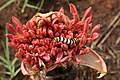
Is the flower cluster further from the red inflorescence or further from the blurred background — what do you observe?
the blurred background

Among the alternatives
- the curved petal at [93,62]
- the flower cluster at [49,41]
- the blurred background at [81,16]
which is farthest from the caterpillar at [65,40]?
the blurred background at [81,16]

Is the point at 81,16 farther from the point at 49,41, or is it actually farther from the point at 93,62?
the point at 49,41

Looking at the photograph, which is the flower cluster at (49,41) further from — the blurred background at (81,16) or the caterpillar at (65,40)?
the blurred background at (81,16)

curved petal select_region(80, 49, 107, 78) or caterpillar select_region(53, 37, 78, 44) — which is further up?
caterpillar select_region(53, 37, 78, 44)

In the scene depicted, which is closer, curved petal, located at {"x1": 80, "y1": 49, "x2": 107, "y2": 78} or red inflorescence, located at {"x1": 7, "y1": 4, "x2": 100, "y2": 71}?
red inflorescence, located at {"x1": 7, "y1": 4, "x2": 100, "y2": 71}

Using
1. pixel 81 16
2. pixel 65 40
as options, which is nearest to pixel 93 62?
pixel 65 40

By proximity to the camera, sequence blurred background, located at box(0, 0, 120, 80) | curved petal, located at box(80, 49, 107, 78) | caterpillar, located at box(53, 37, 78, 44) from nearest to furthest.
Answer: caterpillar, located at box(53, 37, 78, 44) < curved petal, located at box(80, 49, 107, 78) < blurred background, located at box(0, 0, 120, 80)

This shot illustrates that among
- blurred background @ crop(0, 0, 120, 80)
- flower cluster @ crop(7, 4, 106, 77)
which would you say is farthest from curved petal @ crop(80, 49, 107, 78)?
blurred background @ crop(0, 0, 120, 80)

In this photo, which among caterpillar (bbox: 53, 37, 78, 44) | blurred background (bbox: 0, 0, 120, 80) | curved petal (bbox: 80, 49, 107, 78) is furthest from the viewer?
blurred background (bbox: 0, 0, 120, 80)

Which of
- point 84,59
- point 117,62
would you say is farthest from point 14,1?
point 84,59
